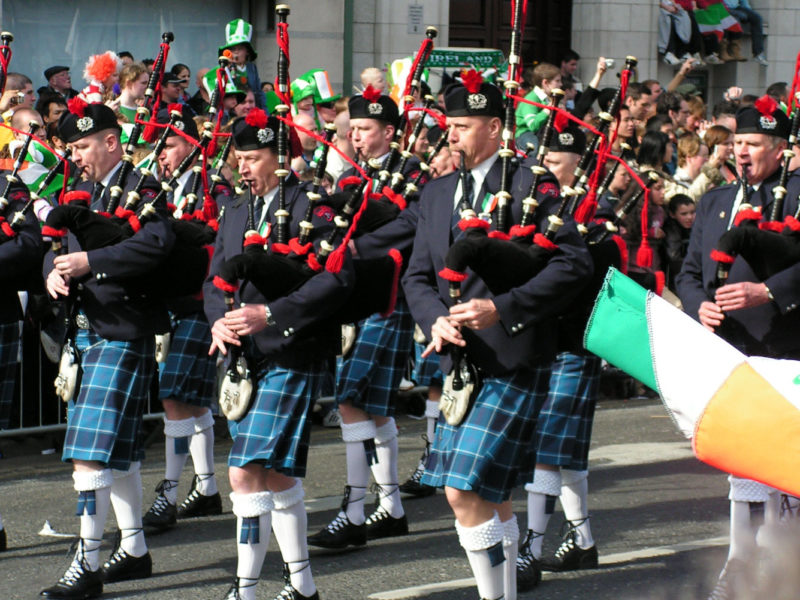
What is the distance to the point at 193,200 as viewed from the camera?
6613 millimetres

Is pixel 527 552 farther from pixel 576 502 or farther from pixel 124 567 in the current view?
pixel 124 567

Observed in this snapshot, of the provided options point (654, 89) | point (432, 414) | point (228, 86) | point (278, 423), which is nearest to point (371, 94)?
point (432, 414)

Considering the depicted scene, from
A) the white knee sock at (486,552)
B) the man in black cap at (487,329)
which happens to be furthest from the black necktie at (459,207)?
the white knee sock at (486,552)

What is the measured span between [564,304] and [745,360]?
238cm

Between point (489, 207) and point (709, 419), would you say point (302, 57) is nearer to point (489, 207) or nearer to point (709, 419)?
point (489, 207)

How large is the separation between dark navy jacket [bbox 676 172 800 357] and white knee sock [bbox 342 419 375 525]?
5.24 feet

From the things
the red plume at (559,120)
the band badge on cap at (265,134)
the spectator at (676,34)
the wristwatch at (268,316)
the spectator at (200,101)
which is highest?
the spectator at (676,34)

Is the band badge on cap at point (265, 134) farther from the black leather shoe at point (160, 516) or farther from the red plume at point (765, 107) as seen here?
the black leather shoe at point (160, 516)

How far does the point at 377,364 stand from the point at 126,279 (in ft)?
4.80

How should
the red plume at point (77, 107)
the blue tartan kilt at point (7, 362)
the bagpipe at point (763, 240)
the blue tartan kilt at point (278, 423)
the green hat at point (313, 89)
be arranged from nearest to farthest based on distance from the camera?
the blue tartan kilt at point (278, 423)
the bagpipe at point (763, 240)
the red plume at point (77, 107)
the blue tartan kilt at point (7, 362)
the green hat at point (313, 89)

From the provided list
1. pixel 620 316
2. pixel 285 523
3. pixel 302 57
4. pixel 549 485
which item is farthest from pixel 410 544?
pixel 302 57

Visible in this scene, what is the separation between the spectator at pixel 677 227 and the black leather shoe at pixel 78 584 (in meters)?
6.13

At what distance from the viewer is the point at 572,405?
5969 mm

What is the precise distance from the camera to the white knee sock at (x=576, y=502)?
5.95 meters
